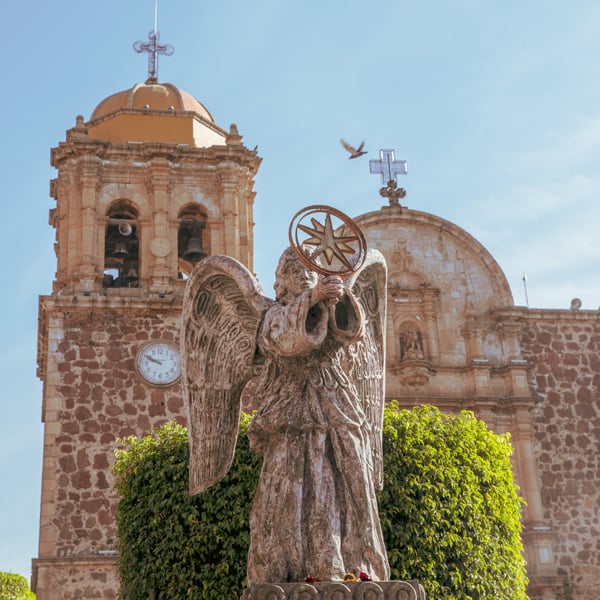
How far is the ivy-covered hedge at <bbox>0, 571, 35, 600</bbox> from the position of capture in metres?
18.2

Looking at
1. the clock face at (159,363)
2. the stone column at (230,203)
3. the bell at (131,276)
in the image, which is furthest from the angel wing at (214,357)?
the bell at (131,276)

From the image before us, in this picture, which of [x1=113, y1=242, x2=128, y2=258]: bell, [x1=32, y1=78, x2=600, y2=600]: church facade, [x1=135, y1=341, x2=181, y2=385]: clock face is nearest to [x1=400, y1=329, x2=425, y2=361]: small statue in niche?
[x1=32, y1=78, x2=600, y2=600]: church facade

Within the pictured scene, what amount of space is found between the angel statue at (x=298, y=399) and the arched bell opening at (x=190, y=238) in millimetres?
11630

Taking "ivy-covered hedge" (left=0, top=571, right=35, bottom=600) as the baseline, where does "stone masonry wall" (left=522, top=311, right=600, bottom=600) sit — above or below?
above

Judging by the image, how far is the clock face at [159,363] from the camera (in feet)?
56.3

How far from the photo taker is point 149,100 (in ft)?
64.8

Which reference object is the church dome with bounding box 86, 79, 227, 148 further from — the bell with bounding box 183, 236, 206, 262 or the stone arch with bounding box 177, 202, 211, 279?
the bell with bounding box 183, 236, 206, 262

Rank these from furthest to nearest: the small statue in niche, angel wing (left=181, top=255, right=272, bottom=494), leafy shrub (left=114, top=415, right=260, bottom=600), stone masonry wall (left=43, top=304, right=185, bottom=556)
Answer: the small statue in niche
stone masonry wall (left=43, top=304, right=185, bottom=556)
leafy shrub (left=114, top=415, right=260, bottom=600)
angel wing (left=181, top=255, right=272, bottom=494)

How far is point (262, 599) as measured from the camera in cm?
532

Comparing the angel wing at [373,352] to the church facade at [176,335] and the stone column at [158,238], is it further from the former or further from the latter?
the stone column at [158,238]

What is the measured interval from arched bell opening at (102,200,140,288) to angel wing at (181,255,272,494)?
1185cm

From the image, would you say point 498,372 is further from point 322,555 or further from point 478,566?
point 322,555

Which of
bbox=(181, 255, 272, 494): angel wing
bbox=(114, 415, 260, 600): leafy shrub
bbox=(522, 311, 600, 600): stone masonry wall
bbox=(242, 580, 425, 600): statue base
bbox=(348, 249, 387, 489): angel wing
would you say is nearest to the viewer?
bbox=(242, 580, 425, 600): statue base

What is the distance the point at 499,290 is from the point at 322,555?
15275 millimetres
